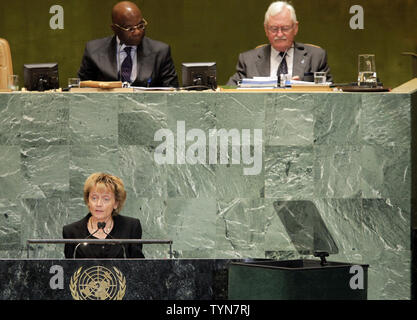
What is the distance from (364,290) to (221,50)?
18.3 ft

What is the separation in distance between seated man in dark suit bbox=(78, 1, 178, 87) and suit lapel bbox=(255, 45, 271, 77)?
65 centimetres

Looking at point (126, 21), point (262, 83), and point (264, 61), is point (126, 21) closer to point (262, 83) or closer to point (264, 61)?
point (264, 61)

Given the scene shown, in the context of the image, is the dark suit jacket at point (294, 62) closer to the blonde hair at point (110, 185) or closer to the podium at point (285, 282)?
the blonde hair at point (110, 185)

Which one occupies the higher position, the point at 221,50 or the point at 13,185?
the point at 221,50

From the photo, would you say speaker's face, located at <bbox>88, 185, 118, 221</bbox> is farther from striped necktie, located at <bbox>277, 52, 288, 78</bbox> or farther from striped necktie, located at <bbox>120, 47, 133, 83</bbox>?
striped necktie, located at <bbox>277, 52, 288, 78</bbox>

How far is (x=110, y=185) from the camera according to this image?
502cm

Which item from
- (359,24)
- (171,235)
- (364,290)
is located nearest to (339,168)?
(171,235)

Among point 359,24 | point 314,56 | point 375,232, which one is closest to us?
point 375,232

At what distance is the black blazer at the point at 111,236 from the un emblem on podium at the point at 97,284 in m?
1.04

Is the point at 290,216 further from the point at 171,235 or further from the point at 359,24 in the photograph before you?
the point at 359,24

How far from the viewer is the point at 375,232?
5152 millimetres

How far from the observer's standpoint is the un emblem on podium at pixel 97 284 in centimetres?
357

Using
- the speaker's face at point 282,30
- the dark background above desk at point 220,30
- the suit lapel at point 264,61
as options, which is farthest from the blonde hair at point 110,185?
the dark background above desk at point 220,30
